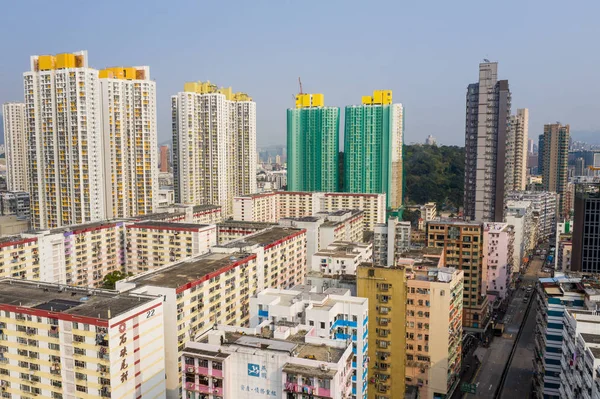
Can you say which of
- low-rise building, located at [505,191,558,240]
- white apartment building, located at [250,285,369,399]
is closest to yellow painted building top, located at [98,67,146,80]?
white apartment building, located at [250,285,369,399]

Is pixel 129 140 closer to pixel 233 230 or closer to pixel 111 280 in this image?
pixel 233 230

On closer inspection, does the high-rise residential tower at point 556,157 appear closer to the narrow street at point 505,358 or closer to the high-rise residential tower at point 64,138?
the narrow street at point 505,358

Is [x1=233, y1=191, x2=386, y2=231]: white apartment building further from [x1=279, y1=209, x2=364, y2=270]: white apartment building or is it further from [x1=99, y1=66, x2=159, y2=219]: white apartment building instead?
[x1=279, y1=209, x2=364, y2=270]: white apartment building

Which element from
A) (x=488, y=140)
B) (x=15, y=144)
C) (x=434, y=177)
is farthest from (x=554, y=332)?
(x=15, y=144)

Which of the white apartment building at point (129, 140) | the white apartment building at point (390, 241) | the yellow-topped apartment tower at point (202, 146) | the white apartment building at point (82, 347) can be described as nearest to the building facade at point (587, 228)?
the white apartment building at point (390, 241)

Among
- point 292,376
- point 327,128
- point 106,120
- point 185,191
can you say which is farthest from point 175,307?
point 327,128

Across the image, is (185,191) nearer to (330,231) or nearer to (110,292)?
(330,231)

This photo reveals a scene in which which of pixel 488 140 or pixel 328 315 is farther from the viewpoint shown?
pixel 488 140
